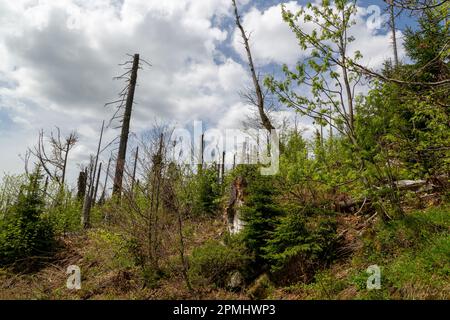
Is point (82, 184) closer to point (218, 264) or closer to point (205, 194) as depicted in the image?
point (205, 194)

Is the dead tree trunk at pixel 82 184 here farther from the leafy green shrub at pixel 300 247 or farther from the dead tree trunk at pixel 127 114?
the leafy green shrub at pixel 300 247

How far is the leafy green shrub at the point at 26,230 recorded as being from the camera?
9430mm

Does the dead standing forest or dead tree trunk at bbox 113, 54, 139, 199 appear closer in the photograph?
the dead standing forest

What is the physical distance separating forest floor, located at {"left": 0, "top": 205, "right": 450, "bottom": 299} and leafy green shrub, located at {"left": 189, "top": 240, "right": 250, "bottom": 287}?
0.35 metres

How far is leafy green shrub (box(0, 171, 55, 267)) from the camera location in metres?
9.43

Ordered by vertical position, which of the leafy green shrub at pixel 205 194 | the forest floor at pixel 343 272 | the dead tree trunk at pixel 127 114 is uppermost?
the dead tree trunk at pixel 127 114

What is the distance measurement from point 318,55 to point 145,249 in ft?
20.3

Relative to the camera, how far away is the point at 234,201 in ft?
31.0

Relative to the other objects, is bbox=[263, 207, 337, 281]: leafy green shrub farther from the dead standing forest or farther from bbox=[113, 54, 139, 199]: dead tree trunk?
bbox=[113, 54, 139, 199]: dead tree trunk

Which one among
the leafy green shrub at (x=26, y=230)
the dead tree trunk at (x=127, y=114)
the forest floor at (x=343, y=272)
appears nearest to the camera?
the forest floor at (x=343, y=272)

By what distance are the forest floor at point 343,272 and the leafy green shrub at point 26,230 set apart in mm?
636

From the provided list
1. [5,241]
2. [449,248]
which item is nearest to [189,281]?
[449,248]

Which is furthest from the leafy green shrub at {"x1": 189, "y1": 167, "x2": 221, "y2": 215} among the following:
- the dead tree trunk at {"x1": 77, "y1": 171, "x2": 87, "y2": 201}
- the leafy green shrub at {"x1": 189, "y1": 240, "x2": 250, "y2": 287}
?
the dead tree trunk at {"x1": 77, "y1": 171, "x2": 87, "y2": 201}

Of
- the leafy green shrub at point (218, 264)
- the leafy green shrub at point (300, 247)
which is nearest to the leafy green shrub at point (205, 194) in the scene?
the leafy green shrub at point (218, 264)
